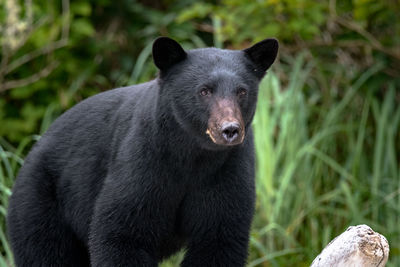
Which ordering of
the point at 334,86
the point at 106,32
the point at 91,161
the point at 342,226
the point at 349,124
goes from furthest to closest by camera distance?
the point at 106,32 → the point at 334,86 → the point at 349,124 → the point at 342,226 → the point at 91,161

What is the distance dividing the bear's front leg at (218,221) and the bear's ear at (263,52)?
573 mm

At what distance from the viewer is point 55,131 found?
3793 mm

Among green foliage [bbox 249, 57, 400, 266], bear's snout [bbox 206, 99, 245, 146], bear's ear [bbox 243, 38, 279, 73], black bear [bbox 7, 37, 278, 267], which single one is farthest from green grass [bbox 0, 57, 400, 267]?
bear's snout [bbox 206, 99, 245, 146]

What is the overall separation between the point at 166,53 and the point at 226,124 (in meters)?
0.55

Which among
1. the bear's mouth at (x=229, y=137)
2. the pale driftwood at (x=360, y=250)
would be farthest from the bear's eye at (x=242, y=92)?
the pale driftwood at (x=360, y=250)

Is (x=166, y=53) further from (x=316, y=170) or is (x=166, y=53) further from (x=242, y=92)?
(x=316, y=170)

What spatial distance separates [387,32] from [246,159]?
3.63 metres

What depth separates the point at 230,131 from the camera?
2.90 meters

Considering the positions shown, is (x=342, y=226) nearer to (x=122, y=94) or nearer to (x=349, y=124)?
(x=349, y=124)

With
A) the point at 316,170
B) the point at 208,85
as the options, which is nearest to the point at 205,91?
the point at 208,85

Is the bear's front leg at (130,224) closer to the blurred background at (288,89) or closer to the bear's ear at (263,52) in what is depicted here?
the bear's ear at (263,52)

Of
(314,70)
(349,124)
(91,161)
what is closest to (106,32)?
(314,70)

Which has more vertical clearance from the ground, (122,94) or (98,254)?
(122,94)

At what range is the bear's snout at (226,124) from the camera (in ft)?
9.54
